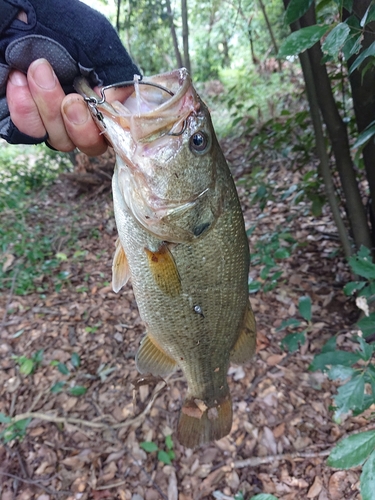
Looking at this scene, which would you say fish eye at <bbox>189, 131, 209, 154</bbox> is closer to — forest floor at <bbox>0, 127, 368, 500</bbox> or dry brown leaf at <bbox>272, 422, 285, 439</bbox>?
forest floor at <bbox>0, 127, 368, 500</bbox>

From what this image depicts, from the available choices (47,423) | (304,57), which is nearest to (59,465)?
(47,423)

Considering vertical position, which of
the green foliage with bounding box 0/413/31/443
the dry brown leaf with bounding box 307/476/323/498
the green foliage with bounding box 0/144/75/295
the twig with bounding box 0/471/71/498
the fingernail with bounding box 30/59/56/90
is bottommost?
the dry brown leaf with bounding box 307/476/323/498

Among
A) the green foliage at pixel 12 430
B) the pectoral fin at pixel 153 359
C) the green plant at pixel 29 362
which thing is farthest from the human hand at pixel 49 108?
the green plant at pixel 29 362

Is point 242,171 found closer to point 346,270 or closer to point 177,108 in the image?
point 346,270

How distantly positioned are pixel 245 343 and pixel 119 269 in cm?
73

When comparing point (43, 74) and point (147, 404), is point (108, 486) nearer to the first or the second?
point (147, 404)

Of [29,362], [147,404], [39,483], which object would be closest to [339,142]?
[147,404]

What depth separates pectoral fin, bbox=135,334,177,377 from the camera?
1.77m

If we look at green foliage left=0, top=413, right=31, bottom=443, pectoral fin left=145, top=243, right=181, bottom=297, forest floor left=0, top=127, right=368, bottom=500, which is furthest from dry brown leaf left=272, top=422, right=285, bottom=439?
green foliage left=0, top=413, right=31, bottom=443

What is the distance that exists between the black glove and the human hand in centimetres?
4

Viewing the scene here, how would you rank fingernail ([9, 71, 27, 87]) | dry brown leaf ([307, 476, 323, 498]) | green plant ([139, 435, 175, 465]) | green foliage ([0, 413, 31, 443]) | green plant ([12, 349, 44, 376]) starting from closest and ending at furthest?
fingernail ([9, 71, 27, 87]) < dry brown leaf ([307, 476, 323, 498]) < green plant ([139, 435, 175, 465]) < green foliage ([0, 413, 31, 443]) < green plant ([12, 349, 44, 376])

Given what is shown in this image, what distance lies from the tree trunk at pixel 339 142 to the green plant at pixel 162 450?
2.16 m

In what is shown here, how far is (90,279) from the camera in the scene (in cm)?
416

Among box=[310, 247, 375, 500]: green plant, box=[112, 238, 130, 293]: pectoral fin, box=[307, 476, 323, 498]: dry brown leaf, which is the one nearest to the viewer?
box=[310, 247, 375, 500]: green plant
